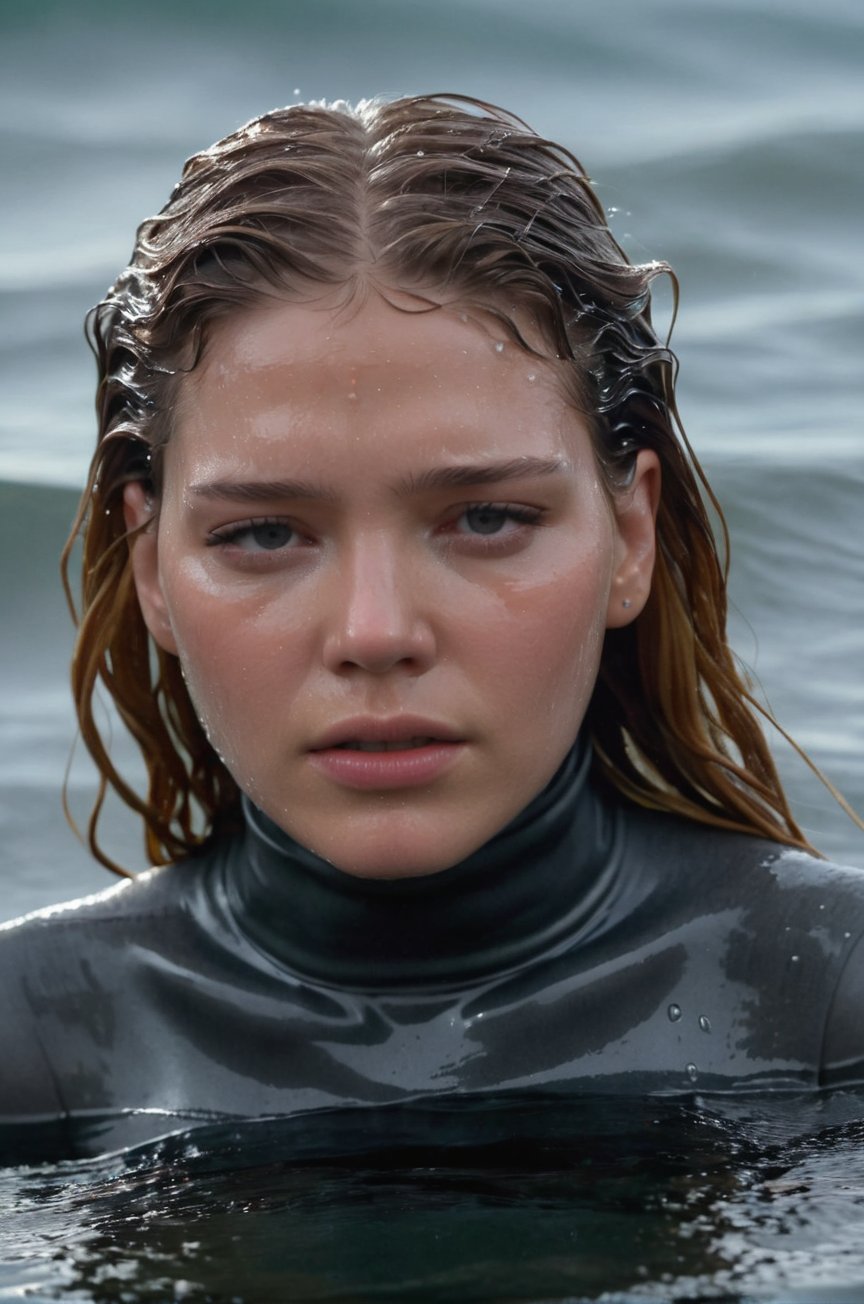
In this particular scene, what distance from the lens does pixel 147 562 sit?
3039 millimetres

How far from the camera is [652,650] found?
3.12 m

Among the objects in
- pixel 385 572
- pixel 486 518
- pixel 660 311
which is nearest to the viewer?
pixel 385 572

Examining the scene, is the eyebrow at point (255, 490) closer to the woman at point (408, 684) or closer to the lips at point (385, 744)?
the woman at point (408, 684)

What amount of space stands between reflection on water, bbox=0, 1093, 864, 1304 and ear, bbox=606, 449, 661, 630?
633mm

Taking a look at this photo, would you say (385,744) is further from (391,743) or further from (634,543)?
(634,543)

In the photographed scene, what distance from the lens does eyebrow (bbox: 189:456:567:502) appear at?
2.63 m

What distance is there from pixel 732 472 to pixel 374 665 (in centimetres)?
363

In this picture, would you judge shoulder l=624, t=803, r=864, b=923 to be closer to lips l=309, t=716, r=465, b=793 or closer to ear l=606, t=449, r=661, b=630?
ear l=606, t=449, r=661, b=630

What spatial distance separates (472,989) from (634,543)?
619mm

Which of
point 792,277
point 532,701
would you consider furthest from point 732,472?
point 532,701

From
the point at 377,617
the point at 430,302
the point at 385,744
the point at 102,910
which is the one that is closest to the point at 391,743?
the point at 385,744

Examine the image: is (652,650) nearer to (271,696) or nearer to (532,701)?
(532,701)

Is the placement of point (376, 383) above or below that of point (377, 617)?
above

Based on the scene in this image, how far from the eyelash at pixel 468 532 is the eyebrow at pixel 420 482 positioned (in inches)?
1.3
